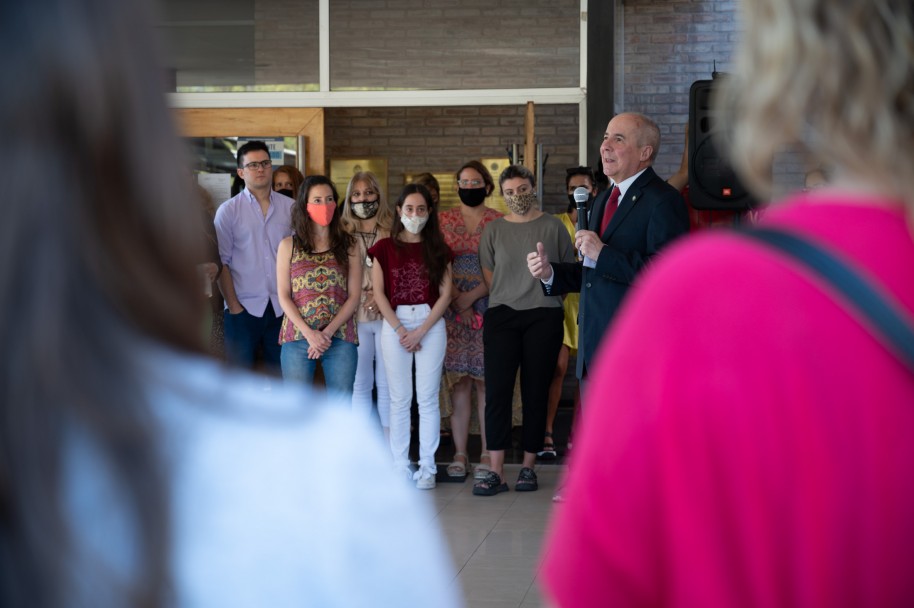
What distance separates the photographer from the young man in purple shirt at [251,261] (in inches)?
258

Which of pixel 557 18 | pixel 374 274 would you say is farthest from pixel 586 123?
pixel 374 274

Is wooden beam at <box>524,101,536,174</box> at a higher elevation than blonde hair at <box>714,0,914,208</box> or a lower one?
higher

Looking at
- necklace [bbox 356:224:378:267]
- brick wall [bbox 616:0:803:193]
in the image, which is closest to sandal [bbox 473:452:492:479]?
necklace [bbox 356:224:378:267]

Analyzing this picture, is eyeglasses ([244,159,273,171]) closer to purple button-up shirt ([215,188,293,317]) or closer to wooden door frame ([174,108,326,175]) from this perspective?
purple button-up shirt ([215,188,293,317])

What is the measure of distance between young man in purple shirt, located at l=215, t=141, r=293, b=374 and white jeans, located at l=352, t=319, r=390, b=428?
0.53 meters

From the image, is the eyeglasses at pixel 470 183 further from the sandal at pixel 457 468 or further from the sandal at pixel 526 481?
the sandal at pixel 526 481

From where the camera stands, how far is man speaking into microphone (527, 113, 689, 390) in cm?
478

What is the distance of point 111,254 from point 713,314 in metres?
0.41

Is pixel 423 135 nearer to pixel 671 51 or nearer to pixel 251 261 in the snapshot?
pixel 671 51

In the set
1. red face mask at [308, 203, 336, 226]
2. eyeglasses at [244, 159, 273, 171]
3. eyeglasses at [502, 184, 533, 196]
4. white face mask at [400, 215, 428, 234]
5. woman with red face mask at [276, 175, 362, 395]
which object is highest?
eyeglasses at [244, 159, 273, 171]

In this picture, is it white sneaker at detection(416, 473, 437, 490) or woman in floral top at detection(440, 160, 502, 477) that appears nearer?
white sneaker at detection(416, 473, 437, 490)

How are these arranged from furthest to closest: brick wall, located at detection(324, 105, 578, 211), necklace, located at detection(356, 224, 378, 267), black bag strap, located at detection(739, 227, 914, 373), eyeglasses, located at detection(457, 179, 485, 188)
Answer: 1. brick wall, located at detection(324, 105, 578, 211)
2. eyeglasses, located at detection(457, 179, 485, 188)
3. necklace, located at detection(356, 224, 378, 267)
4. black bag strap, located at detection(739, 227, 914, 373)

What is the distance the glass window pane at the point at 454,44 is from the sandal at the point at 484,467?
320 centimetres

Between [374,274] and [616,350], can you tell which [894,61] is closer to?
[616,350]
